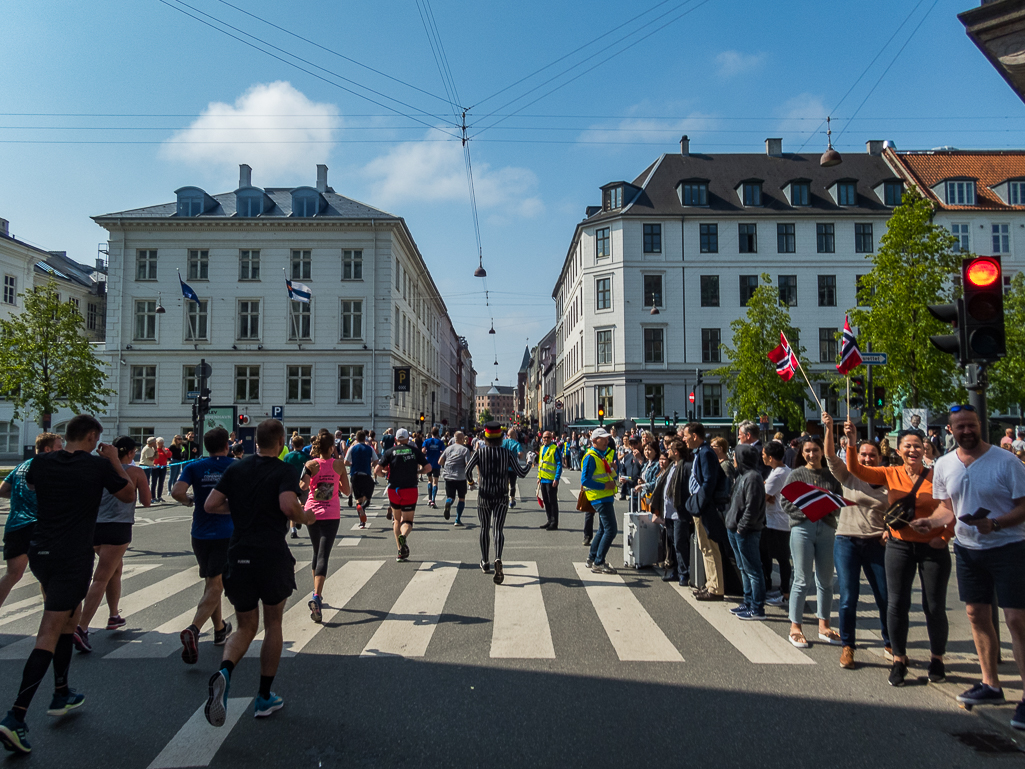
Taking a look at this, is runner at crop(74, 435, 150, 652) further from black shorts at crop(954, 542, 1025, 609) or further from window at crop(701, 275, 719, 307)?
window at crop(701, 275, 719, 307)

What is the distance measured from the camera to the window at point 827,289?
4497cm

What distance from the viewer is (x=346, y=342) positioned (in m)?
38.6

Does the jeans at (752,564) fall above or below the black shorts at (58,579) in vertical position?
below

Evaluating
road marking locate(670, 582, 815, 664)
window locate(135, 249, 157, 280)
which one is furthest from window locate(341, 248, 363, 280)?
road marking locate(670, 582, 815, 664)

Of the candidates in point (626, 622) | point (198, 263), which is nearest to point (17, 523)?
point (626, 622)

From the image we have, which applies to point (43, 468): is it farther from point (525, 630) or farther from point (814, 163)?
point (814, 163)

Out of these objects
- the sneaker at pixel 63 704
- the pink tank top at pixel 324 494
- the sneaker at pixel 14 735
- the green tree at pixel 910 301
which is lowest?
the sneaker at pixel 63 704

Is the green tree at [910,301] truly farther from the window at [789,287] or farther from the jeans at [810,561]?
the window at [789,287]

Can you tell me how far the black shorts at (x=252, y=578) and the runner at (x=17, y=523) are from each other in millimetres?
2432

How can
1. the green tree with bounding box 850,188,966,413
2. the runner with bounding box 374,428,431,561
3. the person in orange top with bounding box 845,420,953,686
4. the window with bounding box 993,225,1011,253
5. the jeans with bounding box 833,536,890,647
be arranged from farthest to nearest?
the window with bounding box 993,225,1011,253
the green tree with bounding box 850,188,966,413
the runner with bounding box 374,428,431,561
the jeans with bounding box 833,536,890,647
the person in orange top with bounding box 845,420,953,686

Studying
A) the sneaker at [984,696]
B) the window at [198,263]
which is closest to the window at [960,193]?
the window at [198,263]

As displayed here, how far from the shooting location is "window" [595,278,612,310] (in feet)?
150

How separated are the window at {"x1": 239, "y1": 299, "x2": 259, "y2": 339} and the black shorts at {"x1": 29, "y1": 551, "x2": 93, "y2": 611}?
36.6 meters

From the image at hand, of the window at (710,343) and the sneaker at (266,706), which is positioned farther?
the window at (710,343)
